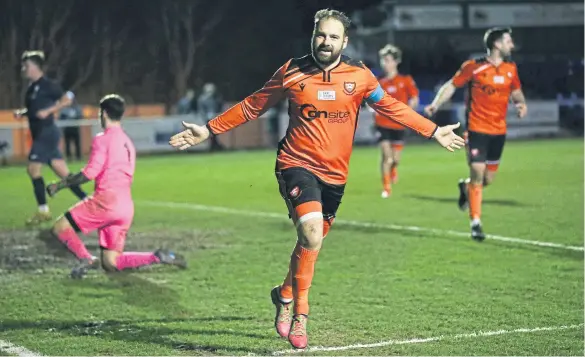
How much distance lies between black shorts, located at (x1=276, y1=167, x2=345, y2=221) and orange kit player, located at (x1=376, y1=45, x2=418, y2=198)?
10.7 meters

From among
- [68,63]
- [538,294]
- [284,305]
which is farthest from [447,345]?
[68,63]

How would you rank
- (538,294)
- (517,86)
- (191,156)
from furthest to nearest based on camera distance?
(191,156)
(517,86)
(538,294)

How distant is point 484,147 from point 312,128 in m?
6.28

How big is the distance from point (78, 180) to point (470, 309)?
352 cm

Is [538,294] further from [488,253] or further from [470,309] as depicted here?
[488,253]

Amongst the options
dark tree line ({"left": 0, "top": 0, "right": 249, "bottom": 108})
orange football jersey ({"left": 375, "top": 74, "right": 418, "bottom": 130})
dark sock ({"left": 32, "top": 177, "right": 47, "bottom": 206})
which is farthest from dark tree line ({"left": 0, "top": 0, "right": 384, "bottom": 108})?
dark sock ({"left": 32, "top": 177, "right": 47, "bottom": 206})

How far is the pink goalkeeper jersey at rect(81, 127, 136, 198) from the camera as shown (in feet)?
31.6

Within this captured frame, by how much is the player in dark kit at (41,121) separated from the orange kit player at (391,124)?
211 inches

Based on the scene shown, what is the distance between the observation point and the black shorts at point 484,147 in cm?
1320

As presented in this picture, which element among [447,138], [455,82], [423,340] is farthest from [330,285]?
[455,82]

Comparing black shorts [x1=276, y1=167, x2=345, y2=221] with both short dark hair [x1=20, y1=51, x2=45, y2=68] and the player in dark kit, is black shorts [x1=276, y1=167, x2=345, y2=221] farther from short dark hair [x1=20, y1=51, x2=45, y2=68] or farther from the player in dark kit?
short dark hair [x1=20, y1=51, x2=45, y2=68]

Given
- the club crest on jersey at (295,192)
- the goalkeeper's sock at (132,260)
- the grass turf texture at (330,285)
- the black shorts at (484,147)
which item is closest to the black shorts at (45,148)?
the grass turf texture at (330,285)

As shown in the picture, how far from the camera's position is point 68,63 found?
45875 mm

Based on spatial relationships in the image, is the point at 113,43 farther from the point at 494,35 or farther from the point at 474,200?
the point at 474,200
